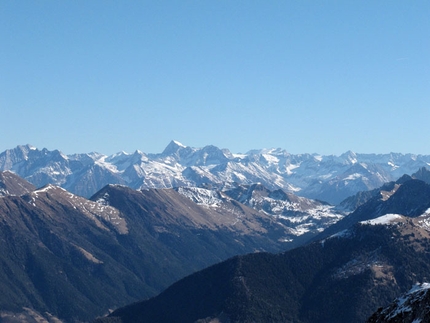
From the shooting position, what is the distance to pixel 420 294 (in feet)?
583

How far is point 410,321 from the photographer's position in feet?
517

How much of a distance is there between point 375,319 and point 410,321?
13.5 m

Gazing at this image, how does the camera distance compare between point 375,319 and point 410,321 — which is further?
point 375,319

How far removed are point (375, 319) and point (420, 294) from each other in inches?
614

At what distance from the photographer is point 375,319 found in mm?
169875

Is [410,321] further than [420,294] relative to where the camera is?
No

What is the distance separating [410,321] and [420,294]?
2183 centimetres
